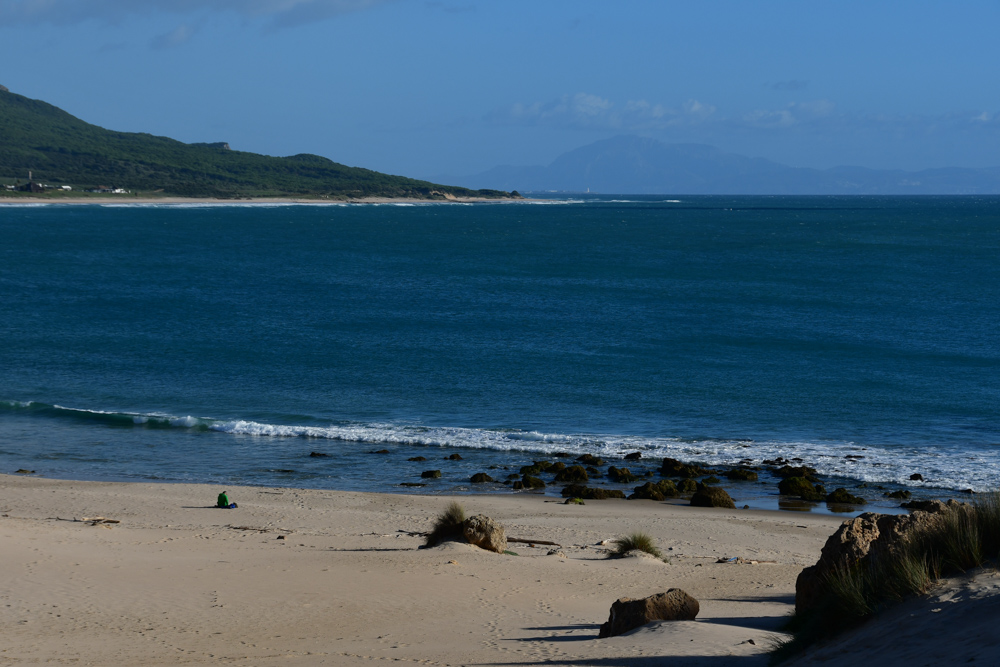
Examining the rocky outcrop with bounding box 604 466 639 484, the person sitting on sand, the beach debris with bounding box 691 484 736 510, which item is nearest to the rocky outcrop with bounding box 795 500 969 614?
the beach debris with bounding box 691 484 736 510

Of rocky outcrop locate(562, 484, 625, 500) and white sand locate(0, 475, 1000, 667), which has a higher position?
white sand locate(0, 475, 1000, 667)

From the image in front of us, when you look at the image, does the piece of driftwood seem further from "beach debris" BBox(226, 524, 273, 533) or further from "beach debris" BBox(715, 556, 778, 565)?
"beach debris" BBox(226, 524, 273, 533)

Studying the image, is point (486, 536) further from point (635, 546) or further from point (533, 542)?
point (635, 546)

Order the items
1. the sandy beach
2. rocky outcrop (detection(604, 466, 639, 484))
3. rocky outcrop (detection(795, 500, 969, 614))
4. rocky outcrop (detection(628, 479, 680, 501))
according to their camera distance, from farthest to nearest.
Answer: rocky outcrop (detection(604, 466, 639, 484)) → rocky outcrop (detection(628, 479, 680, 501)) → the sandy beach → rocky outcrop (detection(795, 500, 969, 614))

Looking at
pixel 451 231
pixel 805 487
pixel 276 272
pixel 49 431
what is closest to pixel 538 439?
pixel 805 487

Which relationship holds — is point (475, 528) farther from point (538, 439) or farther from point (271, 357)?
point (271, 357)

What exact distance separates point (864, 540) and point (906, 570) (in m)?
1.87

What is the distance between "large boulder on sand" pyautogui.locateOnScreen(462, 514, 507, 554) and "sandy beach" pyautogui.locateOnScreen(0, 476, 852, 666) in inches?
7.9

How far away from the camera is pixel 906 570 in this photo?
8.36 metres

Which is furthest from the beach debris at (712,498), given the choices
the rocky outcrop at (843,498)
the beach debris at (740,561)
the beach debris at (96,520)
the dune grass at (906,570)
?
the beach debris at (96,520)

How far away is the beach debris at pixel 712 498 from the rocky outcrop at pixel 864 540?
984 cm

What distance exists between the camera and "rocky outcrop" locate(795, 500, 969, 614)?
30.7ft

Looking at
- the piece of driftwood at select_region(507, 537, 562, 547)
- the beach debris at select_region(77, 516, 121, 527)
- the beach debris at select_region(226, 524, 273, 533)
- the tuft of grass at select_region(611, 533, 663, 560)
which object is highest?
the tuft of grass at select_region(611, 533, 663, 560)

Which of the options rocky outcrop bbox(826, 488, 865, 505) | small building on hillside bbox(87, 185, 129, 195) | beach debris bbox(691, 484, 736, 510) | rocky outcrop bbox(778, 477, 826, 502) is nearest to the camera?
beach debris bbox(691, 484, 736, 510)
